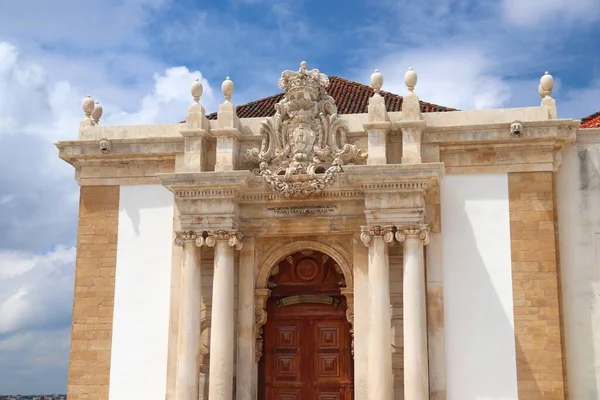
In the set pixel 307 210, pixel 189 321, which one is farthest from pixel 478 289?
pixel 189 321

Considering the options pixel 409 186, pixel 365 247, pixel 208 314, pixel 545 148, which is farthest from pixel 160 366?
pixel 545 148

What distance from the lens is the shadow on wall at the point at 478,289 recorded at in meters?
13.6

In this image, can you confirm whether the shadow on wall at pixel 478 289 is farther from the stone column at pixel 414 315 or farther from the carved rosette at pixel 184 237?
the carved rosette at pixel 184 237

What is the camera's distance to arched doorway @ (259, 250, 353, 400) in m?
14.4

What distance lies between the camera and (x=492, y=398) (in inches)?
532

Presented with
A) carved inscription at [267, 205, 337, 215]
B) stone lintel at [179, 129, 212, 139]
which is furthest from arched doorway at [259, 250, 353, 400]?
stone lintel at [179, 129, 212, 139]

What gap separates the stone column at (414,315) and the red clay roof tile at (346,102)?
9.26 meters

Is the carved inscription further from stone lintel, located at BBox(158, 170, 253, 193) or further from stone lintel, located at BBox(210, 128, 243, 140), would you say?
stone lintel, located at BBox(210, 128, 243, 140)

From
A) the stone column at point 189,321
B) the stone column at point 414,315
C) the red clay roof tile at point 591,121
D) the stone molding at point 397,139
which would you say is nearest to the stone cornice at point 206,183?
the stone column at point 189,321

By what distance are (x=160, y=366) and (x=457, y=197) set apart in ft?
18.5

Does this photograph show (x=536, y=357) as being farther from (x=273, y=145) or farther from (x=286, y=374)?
(x=273, y=145)

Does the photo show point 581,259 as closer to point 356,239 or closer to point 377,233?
point 377,233

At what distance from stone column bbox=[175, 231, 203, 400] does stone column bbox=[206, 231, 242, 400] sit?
274 millimetres

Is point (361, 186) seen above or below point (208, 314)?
above
